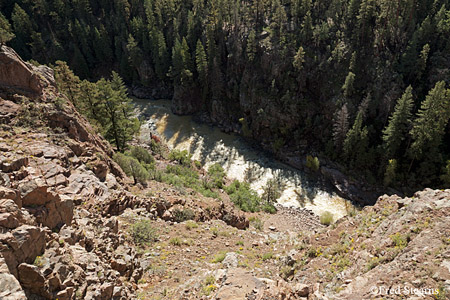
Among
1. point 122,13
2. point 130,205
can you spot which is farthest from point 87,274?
point 122,13

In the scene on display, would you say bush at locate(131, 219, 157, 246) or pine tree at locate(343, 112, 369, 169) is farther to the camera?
pine tree at locate(343, 112, 369, 169)

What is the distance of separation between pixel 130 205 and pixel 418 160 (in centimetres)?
3553

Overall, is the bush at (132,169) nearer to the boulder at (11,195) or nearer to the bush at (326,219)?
the boulder at (11,195)

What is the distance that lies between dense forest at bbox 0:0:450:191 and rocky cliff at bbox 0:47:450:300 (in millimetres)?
22258

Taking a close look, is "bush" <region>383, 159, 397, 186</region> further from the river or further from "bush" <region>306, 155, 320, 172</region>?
"bush" <region>306, 155, 320, 172</region>

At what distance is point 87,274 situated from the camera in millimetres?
9836

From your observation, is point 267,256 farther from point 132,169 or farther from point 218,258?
point 132,169

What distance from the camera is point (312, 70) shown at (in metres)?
42.3

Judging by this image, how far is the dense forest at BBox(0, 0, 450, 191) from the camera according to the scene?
33688 mm

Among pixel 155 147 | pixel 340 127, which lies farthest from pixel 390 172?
pixel 155 147

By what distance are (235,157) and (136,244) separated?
2962 cm

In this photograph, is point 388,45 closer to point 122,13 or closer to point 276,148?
point 276,148

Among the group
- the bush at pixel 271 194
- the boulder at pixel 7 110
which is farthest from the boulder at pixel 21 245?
the bush at pixel 271 194

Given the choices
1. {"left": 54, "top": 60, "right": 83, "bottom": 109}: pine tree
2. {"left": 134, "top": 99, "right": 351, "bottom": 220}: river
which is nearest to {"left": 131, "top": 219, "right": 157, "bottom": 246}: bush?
{"left": 134, "top": 99, "right": 351, "bottom": 220}: river
